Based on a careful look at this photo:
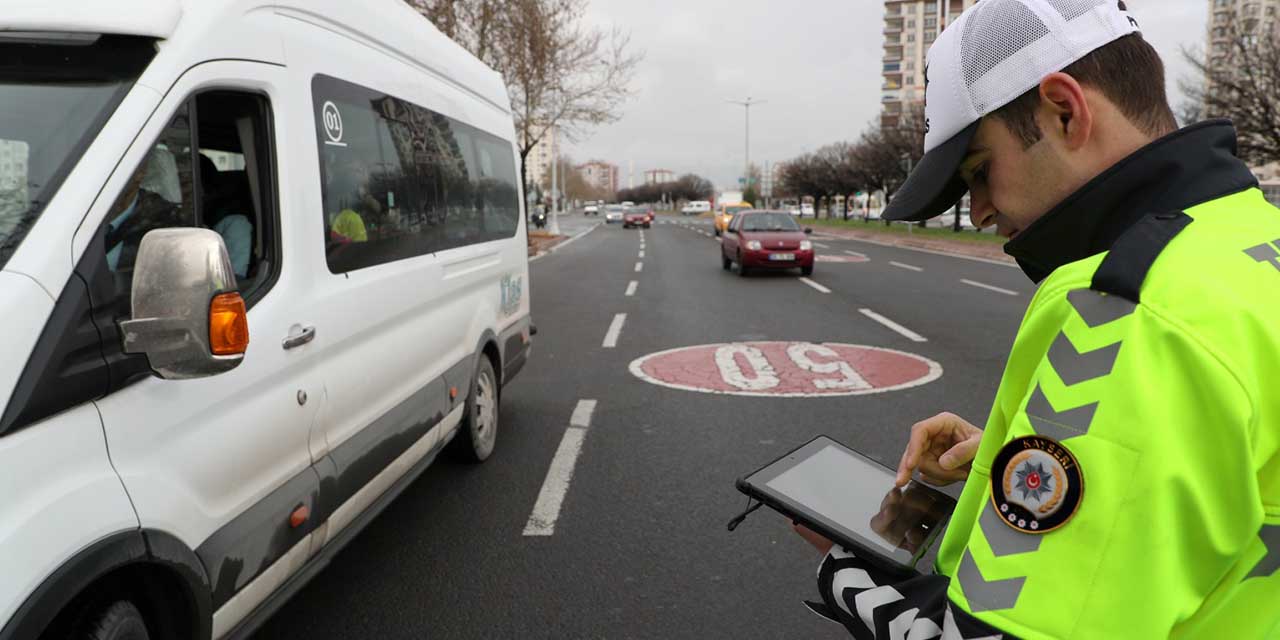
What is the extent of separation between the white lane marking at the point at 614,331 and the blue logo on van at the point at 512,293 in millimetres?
3388

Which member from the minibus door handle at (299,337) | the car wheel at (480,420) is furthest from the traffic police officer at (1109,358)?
the car wheel at (480,420)

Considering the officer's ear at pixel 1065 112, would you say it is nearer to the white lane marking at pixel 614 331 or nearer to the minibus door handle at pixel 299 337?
the minibus door handle at pixel 299 337

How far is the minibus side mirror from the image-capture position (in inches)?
73.0

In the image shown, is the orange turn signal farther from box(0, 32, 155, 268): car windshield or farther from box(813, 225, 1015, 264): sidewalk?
box(813, 225, 1015, 264): sidewalk

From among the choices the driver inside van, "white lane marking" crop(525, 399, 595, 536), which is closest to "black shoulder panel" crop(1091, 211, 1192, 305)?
the driver inside van

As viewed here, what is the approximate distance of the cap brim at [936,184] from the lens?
1121mm

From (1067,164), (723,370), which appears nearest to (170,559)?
(1067,164)

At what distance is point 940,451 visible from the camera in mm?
1515

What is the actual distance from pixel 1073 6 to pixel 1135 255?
0.34 metres

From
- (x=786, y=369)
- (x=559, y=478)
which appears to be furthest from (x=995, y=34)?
(x=786, y=369)

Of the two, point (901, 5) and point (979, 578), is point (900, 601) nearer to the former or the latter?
point (979, 578)

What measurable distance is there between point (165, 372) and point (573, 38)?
28.1 metres

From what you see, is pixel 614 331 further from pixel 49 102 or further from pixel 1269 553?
pixel 1269 553

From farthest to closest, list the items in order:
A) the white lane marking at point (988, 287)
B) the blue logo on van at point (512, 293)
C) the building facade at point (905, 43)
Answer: the building facade at point (905, 43), the white lane marking at point (988, 287), the blue logo on van at point (512, 293)
